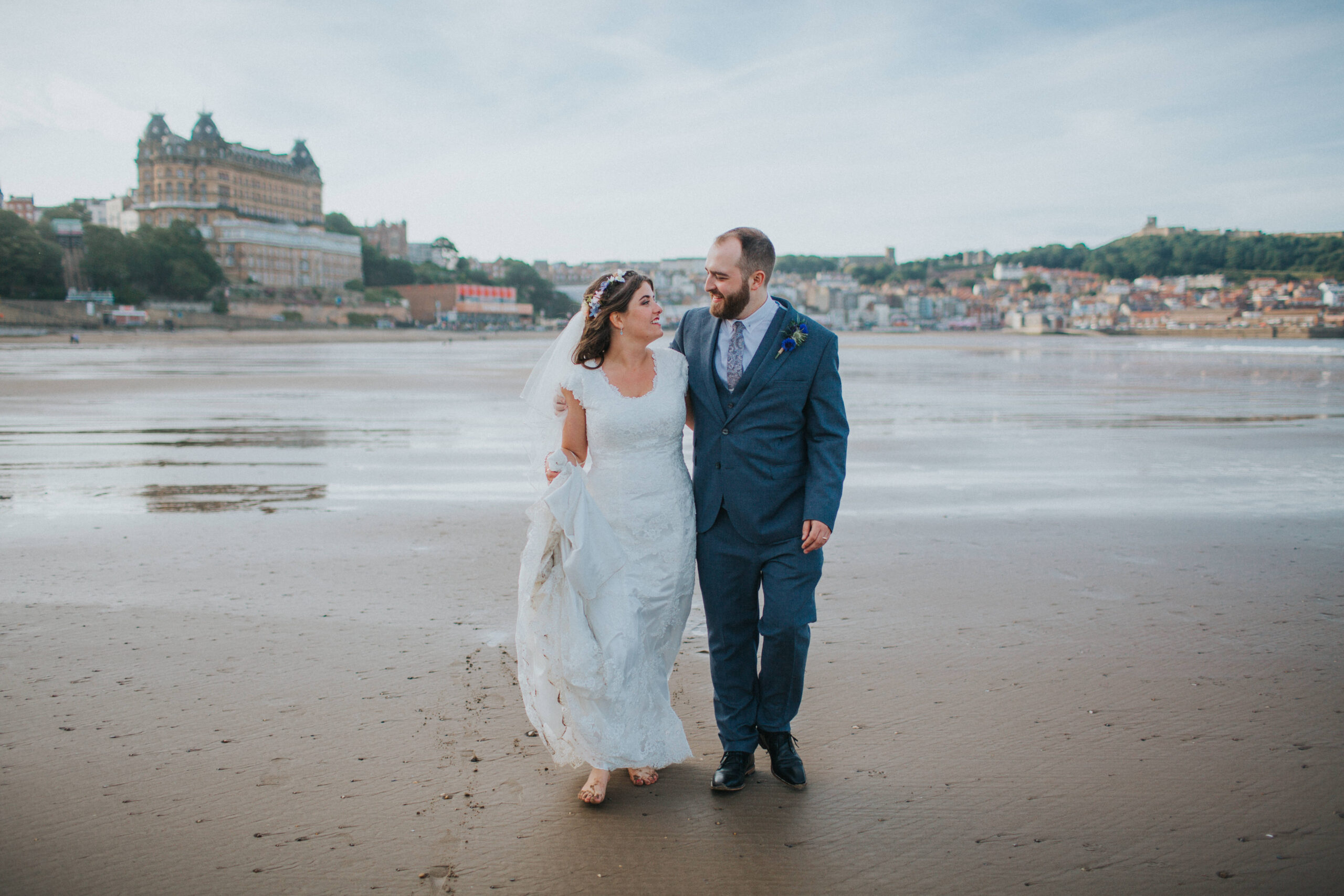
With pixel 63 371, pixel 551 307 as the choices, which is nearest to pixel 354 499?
pixel 63 371

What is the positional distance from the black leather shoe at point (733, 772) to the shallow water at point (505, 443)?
193 inches

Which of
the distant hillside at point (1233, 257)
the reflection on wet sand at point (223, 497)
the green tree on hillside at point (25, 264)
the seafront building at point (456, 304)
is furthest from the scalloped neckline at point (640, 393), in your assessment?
the distant hillside at point (1233, 257)

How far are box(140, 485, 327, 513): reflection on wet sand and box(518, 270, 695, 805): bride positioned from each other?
18.7 feet

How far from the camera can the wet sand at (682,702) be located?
280 centimetres

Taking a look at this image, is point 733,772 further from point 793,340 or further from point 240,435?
point 240,435

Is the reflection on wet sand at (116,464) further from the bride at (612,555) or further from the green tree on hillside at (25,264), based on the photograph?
the green tree on hillside at (25,264)

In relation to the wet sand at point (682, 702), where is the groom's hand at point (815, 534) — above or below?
above

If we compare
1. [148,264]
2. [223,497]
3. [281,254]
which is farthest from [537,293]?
[223,497]

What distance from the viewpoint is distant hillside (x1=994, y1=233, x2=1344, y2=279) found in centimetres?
15525

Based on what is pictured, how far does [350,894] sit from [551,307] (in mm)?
155189

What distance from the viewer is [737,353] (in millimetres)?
3439

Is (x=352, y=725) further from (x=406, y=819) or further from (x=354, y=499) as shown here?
(x=354, y=499)

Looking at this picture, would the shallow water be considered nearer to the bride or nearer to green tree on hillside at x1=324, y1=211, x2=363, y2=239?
the bride

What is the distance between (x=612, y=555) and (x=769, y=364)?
0.90m
